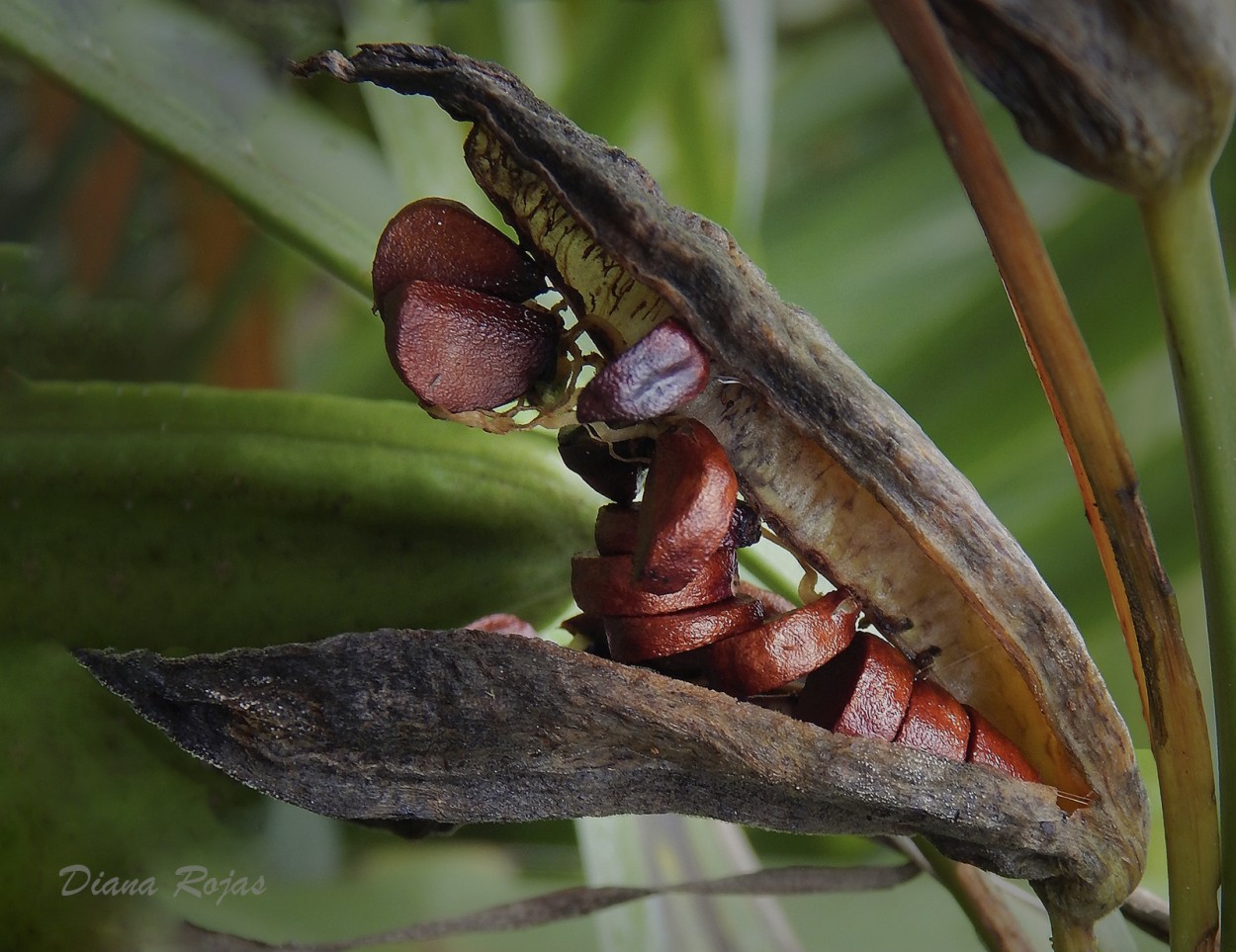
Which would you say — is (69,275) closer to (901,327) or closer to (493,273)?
(493,273)

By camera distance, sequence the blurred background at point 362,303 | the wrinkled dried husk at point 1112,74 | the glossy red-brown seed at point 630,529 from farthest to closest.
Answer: the blurred background at point 362,303
the glossy red-brown seed at point 630,529
the wrinkled dried husk at point 1112,74

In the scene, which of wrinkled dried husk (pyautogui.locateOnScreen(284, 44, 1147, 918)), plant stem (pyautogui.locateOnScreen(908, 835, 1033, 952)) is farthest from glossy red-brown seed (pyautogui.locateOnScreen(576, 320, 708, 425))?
plant stem (pyautogui.locateOnScreen(908, 835, 1033, 952))

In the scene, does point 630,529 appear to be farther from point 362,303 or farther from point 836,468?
point 362,303

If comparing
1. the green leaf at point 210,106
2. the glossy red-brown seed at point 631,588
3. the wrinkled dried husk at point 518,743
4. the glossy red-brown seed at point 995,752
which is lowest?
the wrinkled dried husk at point 518,743

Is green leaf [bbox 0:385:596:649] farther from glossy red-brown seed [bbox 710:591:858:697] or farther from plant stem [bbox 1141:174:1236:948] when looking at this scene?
plant stem [bbox 1141:174:1236:948]

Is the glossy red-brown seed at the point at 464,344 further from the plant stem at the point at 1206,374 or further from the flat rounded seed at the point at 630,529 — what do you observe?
the plant stem at the point at 1206,374

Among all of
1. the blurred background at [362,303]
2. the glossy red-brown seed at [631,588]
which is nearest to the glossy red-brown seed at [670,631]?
the glossy red-brown seed at [631,588]

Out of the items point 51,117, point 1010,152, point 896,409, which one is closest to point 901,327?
point 1010,152
